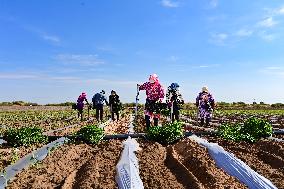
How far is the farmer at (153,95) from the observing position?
49.9 feet

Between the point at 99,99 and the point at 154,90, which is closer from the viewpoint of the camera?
the point at 154,90

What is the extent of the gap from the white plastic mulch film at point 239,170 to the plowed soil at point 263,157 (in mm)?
201

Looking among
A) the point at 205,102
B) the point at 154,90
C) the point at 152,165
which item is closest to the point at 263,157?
the point at 152,165

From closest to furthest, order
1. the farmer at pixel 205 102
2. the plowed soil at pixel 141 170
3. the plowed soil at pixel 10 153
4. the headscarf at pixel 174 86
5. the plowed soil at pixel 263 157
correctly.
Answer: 1. the plowed soil at pixel 141 170
2. the plowed soil at pixel 263 157
3. the plowed soil at pixel 10 153
4. the headscarf at pixel 174 86
5. the farmer at pixel 205 102

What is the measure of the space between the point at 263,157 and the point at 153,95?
6.19 meters

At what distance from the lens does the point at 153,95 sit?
1529 cm

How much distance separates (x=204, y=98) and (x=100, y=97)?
5368mm

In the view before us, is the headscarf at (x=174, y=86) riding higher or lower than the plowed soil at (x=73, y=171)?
higher

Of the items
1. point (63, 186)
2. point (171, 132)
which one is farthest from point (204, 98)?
point (63, 186)

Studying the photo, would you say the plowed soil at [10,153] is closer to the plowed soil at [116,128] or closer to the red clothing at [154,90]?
the red clothing at [154,90]

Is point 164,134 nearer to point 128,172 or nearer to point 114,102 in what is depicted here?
point 128,172

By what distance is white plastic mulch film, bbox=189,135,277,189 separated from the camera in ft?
24.0

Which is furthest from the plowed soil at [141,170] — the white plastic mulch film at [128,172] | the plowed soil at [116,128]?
the plowed soil at [116,128]

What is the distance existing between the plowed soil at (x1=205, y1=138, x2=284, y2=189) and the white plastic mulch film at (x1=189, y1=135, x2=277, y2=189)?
201 mm
